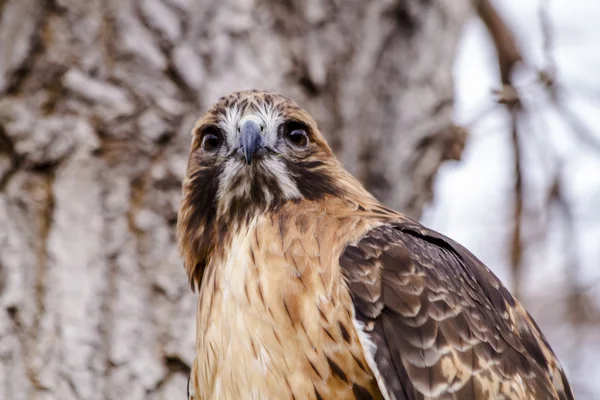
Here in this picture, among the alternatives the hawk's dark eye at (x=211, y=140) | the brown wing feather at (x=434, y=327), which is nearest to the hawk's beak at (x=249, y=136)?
the hawk's dark eye at (x=211, y=140)

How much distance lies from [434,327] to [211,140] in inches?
52.3

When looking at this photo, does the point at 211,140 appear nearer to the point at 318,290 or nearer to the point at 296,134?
the point at 296,134

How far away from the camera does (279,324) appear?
3053 mm

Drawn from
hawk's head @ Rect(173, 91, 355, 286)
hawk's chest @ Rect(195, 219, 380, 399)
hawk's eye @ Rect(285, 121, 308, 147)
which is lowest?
hawk's chest @ Rect(195, 219, 380, 399)

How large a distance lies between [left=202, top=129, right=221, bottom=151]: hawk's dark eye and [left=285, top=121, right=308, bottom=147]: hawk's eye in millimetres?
299

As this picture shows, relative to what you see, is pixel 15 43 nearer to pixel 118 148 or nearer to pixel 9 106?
pixel 9 106

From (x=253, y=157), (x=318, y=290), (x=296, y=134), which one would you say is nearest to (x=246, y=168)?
(x=253, y=157)

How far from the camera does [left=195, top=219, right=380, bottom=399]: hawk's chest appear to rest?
9.68 ft

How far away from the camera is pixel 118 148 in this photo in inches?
165

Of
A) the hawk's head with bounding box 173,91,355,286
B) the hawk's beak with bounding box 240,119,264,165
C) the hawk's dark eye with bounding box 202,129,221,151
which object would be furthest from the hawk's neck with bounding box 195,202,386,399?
the hawk's dark eye with bounding box 202,129,221,151

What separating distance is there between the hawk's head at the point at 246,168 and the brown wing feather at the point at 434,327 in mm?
545

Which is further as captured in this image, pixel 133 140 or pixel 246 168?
pixel 133 140

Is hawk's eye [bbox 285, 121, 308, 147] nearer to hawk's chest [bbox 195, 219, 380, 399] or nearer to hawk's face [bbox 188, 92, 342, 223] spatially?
hawk's face [bbox 188, 92, 342, 223]

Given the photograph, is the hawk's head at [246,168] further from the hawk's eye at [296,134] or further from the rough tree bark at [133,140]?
the rough tree bark at [133,140]
